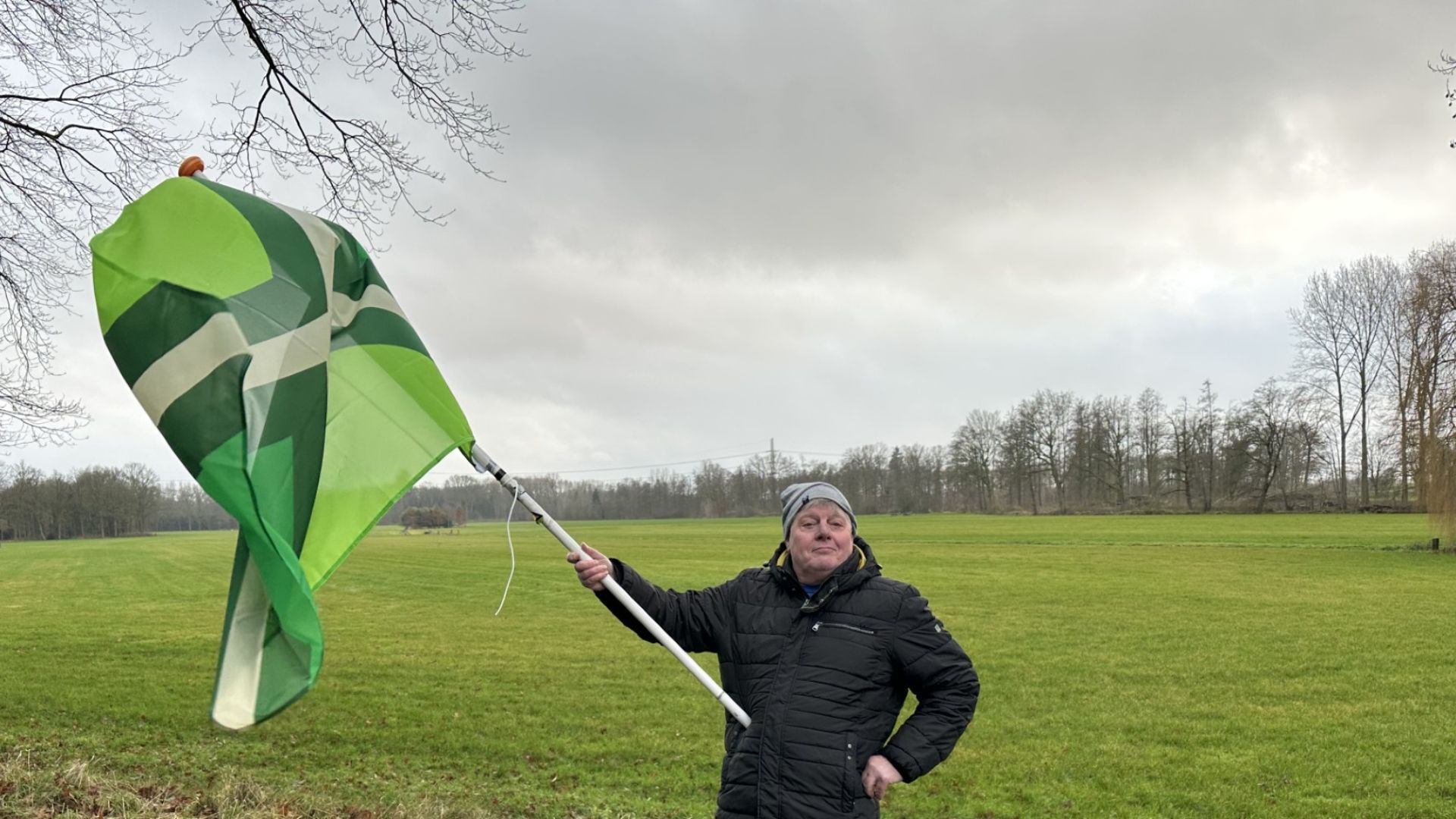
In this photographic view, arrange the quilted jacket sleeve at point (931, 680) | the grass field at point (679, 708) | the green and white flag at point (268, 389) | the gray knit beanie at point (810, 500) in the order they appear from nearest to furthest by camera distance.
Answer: the green and white flag at point (268, 389) < the quilted jacket sleeve at point (931, 680) < the gray knit beanie at point (810, 500) < the grass field at point (679, 708)

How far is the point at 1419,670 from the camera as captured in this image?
43.3ft

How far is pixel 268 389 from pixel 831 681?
94.3 inches

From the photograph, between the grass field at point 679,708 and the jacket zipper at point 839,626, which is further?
the grass field at point 679,708

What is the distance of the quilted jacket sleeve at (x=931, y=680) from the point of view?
3.18m

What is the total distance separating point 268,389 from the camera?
3.21 m

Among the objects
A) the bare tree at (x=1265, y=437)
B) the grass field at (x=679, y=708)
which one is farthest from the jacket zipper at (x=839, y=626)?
the bare tree at (x=1265, y=437)

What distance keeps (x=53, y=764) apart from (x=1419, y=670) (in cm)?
1781

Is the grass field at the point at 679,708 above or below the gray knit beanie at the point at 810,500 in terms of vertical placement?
below

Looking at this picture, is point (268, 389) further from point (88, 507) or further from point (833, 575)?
point (88, 507)

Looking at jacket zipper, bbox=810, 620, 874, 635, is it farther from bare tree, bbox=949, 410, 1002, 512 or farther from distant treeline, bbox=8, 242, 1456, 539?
bare tree, bbox=949, 410, 1002, 512

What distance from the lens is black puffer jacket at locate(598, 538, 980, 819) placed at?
3098 millimetres

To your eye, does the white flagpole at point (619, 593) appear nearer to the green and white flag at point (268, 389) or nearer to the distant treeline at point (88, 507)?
the green and white flag at point (268, 389)

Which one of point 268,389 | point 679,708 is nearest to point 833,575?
point 268,389

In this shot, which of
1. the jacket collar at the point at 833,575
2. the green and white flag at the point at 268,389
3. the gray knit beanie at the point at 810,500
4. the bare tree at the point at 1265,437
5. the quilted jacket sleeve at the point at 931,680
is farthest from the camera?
the bare tree at the point at 1265,437
